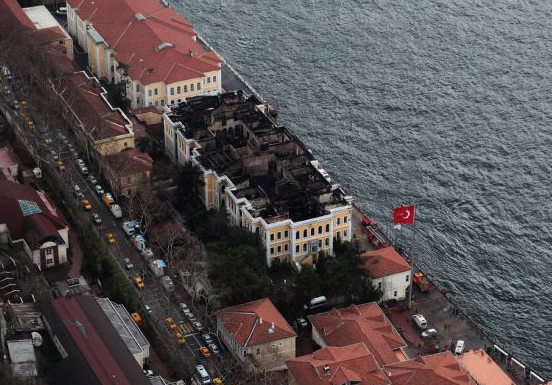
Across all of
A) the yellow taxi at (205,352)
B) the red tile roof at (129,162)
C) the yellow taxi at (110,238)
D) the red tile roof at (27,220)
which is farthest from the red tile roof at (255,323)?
the red tile roof at (129,162)

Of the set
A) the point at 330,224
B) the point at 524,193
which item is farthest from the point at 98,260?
the point at 524,193

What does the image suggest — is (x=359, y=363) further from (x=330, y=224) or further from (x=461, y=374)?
(x=330, y=224)

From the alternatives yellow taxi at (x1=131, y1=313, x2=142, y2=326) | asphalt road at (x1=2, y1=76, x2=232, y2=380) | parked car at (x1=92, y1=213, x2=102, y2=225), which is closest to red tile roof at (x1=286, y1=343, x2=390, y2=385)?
asphalt road at (x1=2, y1=76, x2=232, y2=380)

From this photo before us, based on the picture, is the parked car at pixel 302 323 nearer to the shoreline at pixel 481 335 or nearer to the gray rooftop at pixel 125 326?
the shoreline at pixel 481 335

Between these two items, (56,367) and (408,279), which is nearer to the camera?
(56,367)

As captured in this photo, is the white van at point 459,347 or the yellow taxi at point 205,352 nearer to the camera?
the yellow taxi at point 205,352
